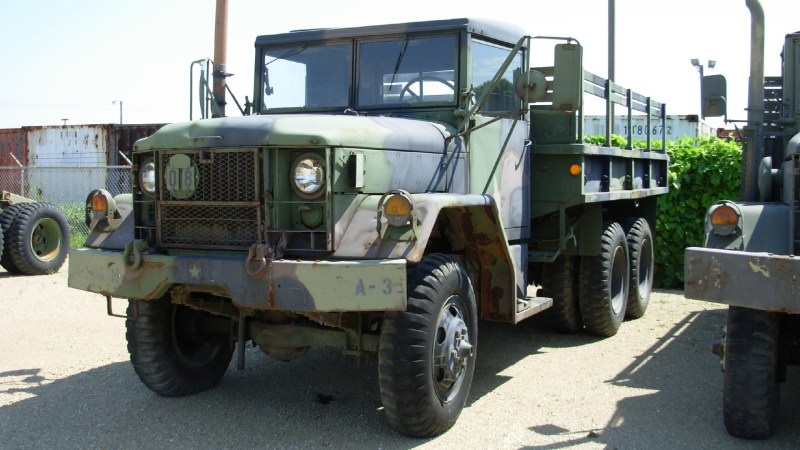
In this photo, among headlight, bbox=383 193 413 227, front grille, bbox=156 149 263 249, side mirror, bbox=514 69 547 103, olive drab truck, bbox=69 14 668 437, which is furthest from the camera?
side mirror, bbox=514 69 547 103

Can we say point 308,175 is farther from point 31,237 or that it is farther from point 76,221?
point 76,221

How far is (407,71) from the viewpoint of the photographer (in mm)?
5605

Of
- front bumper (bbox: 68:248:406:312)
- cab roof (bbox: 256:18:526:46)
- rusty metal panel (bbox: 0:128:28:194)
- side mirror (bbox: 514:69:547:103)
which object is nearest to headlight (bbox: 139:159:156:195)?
front bumper (bbox: 68:248:406:312)

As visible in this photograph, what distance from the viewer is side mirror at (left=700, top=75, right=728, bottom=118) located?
584cm

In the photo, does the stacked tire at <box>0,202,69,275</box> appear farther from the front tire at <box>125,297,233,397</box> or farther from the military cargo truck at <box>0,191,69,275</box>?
the front tire at <box>125,297,233,397</box>

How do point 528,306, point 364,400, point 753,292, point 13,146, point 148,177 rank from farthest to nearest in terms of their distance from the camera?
point 13,146, point 528,306, point 364,400, point 148,177, point 753,292

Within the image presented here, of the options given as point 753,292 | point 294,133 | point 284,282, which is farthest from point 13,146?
point 753,292

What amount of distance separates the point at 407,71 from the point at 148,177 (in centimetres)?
189

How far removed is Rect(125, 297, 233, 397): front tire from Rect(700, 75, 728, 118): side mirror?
150 inches

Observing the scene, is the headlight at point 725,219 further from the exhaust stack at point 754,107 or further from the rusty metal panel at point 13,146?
the rusty metal panel at point 13,146

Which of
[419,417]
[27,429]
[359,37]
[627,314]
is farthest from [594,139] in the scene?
[27,429]

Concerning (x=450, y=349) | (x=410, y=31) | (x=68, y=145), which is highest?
(x=68, y=145)

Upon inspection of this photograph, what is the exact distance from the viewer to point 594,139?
8.72 m

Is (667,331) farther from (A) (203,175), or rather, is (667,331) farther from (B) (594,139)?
(A) (203,175)
